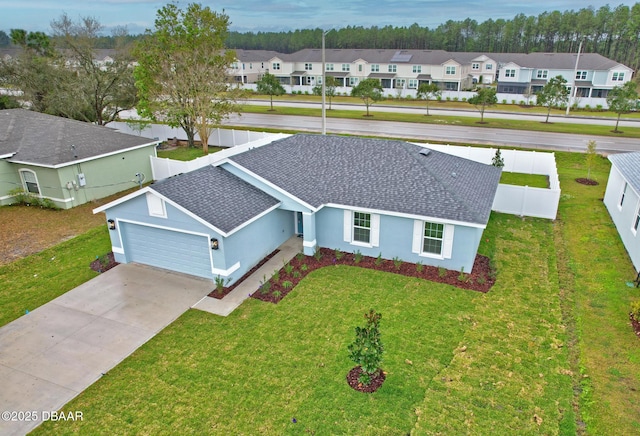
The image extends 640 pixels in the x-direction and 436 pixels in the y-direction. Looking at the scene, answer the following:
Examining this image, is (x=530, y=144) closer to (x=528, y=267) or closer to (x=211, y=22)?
(x=528, y=267)

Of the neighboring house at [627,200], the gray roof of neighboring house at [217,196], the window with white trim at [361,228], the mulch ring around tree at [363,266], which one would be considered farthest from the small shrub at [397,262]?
the neighboring house at [627,200]

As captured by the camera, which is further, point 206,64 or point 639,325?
point 206,64

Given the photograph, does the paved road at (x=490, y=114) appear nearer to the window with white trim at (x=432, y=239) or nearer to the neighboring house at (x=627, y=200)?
the neighboring house at (x=627, y=200)

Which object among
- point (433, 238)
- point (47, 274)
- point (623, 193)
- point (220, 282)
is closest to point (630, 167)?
point (623, 193)

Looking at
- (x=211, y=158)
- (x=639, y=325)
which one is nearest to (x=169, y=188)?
(x=211, y=158)

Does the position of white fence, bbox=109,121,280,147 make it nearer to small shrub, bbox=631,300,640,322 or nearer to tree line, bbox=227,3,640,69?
small shrub, bbox=631,300,640,322

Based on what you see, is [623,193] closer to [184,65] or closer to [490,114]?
[184,65]

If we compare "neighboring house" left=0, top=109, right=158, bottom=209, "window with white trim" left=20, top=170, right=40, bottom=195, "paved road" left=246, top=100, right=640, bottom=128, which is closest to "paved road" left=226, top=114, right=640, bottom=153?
"paved road" left=246, top=100, right=640, bottom=128
